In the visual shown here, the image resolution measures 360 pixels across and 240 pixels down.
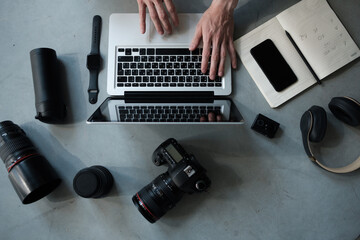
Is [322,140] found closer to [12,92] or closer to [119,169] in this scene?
[119,169]

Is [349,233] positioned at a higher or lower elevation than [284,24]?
lower

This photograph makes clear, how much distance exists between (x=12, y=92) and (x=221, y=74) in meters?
0.71

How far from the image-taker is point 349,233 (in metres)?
0.70

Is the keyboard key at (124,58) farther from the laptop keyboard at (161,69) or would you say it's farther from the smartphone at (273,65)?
the smartphone at (273,65)

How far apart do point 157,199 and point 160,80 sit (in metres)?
0.36

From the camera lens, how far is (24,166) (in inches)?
26.6

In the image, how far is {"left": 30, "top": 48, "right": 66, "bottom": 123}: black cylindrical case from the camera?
726 mm

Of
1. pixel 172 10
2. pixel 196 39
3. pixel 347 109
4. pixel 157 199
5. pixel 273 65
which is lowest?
pixel 347 109

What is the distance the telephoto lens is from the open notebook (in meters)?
0.71

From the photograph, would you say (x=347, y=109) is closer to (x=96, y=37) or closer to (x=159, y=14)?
(x=159, y=14)

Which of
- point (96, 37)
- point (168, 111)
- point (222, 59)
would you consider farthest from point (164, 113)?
point (96, 37)

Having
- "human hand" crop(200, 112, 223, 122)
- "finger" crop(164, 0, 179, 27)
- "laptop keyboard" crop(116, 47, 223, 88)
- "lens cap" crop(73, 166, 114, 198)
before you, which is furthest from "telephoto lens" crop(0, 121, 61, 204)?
"finger" crop(164, 0, 179, 27)

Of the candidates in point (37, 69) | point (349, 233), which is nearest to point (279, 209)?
point (349, 233)

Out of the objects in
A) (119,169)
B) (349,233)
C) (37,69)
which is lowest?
Result: (349,233)
